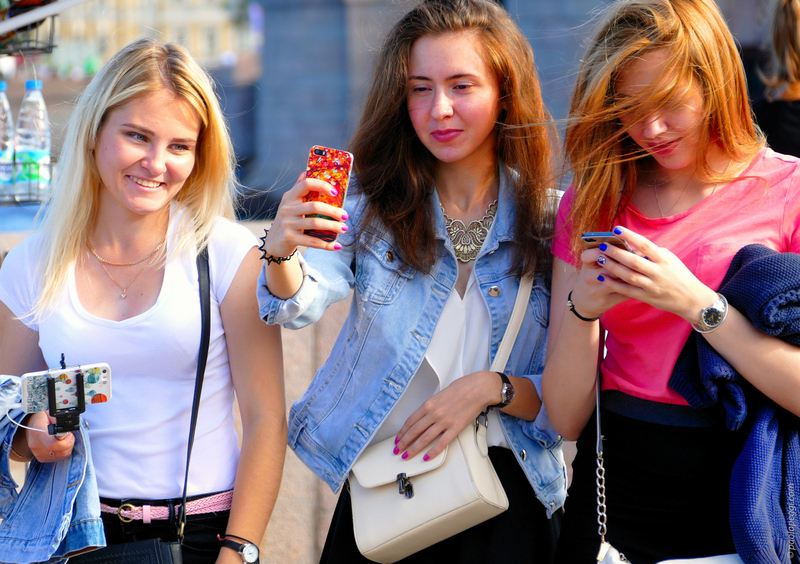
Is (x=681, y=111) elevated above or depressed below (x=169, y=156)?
above

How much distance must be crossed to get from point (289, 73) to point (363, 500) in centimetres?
348

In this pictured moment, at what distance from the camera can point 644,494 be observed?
1.72 m

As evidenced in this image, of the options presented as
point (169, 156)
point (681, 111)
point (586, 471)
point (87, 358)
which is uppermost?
point (681, 111)

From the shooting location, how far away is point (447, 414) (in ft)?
6.35

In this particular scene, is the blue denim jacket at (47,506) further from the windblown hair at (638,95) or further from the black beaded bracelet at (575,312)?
the windblown hair at (638,95)

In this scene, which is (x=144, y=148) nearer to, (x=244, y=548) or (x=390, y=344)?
(x=390, y=344)

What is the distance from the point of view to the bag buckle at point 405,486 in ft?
6.35

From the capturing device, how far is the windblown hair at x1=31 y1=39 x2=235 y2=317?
208 cm

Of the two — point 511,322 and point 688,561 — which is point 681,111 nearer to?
point 511,322

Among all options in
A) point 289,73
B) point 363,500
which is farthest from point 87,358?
point 289,73

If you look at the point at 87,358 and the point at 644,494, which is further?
the point at 87,358

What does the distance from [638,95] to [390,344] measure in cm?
84

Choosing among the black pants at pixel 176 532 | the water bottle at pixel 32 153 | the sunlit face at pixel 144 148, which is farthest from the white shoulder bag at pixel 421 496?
the water bottle at pixel 32 153

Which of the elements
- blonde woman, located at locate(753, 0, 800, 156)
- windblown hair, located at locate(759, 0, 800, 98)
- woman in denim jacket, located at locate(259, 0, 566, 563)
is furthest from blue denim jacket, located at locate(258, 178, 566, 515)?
windblown hair, located at locate(759, 0, 800, 98)
